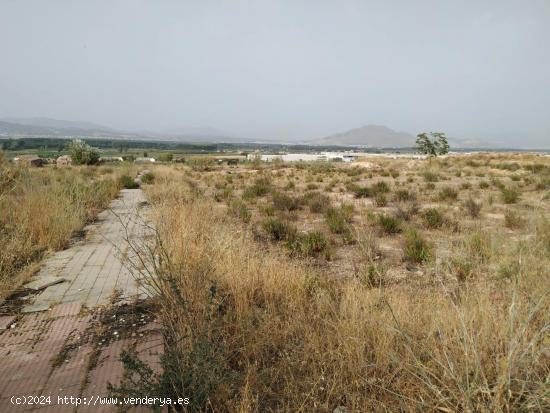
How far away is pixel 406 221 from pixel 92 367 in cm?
840

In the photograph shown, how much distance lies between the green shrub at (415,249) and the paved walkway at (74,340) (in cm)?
447

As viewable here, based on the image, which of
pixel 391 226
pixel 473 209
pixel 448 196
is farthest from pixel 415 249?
pixel 448 196

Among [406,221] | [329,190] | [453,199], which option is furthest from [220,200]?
[453,199]

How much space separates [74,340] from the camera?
2.85 m

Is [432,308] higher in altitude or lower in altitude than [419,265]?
higher

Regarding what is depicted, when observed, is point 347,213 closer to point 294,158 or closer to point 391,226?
point 391,226

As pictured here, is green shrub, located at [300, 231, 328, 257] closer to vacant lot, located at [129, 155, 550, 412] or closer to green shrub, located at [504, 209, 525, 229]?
vacant lot, located at [129, 155, 550, 412]

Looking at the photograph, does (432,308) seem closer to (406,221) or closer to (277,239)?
(277,239)

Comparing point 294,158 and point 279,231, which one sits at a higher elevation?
point 294,158

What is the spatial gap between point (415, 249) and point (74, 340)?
210 inches

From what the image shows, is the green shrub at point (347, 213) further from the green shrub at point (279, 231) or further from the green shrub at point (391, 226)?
the green shrub at point (279, 231)

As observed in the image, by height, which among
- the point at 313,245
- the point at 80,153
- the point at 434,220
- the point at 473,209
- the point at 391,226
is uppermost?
the point at 80,153

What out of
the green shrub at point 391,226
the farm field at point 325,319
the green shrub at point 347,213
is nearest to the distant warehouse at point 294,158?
the green shrub at point 347,213

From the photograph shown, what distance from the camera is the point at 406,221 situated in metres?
9.24
